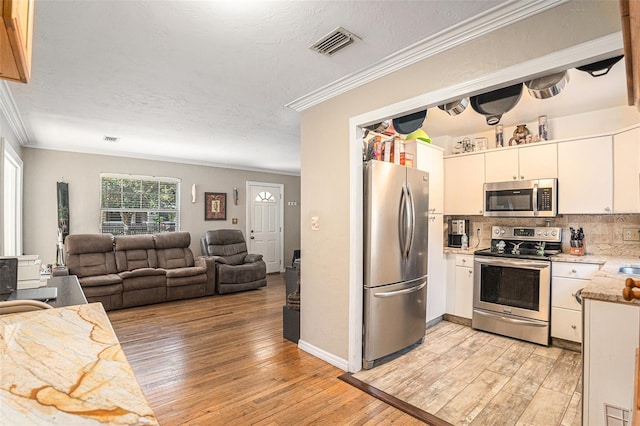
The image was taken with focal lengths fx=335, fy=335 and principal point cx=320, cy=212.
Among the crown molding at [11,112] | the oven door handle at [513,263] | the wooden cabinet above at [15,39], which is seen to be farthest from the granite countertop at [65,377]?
the oven door handle at [513,263]

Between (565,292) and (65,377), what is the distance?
12.6 feet

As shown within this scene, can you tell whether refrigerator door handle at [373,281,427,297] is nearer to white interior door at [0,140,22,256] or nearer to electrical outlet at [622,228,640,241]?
electrical outlet at [622,228,640,241]

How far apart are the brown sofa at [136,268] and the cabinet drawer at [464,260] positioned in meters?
3.78

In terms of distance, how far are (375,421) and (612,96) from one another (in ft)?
11.2

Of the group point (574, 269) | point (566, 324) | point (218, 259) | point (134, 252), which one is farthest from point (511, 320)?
point (134, 252)

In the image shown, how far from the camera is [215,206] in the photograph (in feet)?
22.1

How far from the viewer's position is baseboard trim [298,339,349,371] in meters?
2.77

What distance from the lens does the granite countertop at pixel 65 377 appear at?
58 centimetres

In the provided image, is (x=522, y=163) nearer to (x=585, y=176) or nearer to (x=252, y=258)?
(x=585, y=176)

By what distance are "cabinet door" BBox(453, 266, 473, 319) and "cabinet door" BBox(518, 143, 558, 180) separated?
1.23m

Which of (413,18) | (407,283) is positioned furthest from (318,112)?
(407,283)

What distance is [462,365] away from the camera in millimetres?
2859

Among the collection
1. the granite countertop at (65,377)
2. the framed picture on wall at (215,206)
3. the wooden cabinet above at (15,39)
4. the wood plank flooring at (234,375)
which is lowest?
the wood plank flooring at (234,375)

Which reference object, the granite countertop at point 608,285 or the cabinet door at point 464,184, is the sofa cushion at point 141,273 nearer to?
the cabinet door at point 464,184
